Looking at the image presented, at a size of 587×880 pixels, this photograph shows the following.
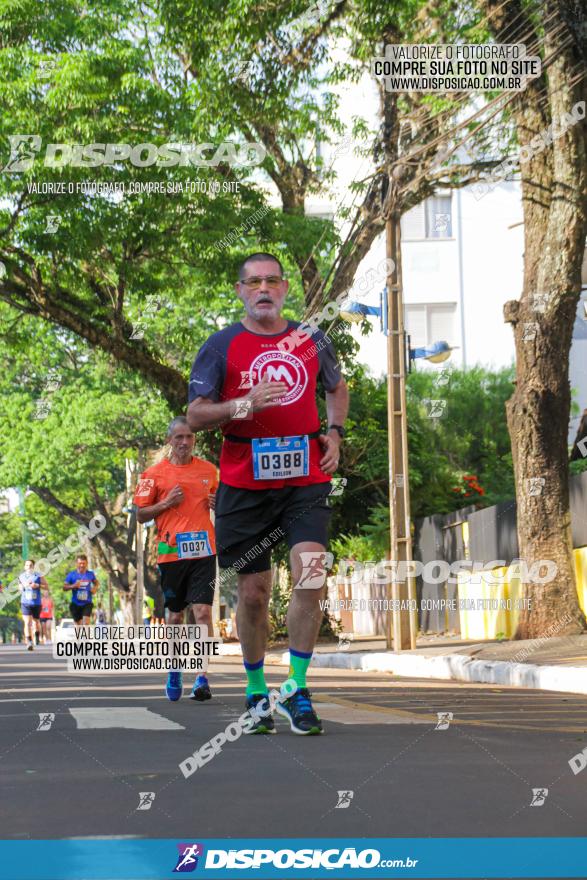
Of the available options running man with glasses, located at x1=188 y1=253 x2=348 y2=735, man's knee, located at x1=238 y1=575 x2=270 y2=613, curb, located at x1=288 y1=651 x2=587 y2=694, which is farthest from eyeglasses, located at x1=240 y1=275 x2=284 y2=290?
curb, located at x1=288 y1=651 x2=587 y2=694

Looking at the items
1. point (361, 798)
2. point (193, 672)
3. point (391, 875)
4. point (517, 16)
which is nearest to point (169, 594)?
point (193, 672)

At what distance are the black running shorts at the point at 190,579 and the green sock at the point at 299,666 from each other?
397cm

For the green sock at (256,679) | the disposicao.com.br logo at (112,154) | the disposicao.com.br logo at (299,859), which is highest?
the disposicao.com.br logo at (112,154)

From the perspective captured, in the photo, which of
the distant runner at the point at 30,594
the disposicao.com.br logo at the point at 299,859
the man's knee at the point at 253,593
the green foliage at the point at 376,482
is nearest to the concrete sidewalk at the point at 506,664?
the man's knee at the point at 253,593

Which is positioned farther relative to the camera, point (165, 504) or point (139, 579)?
point (139, 579)

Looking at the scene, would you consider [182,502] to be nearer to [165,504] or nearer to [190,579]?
[165,504]

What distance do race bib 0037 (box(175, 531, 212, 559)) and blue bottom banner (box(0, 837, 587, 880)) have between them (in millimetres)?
7163

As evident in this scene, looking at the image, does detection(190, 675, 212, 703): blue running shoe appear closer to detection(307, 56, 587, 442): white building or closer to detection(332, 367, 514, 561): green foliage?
detection(332, 367, 514, 561): green foliage

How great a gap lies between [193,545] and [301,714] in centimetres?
425

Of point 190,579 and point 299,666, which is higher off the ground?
point 190,579

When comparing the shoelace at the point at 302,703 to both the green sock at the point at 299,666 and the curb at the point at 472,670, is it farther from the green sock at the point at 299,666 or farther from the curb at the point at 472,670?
the curb at the point at 472,670

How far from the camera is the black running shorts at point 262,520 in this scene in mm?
6930

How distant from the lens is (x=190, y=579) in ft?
35.8

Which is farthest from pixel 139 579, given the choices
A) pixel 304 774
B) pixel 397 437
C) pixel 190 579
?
pixel 304 774
